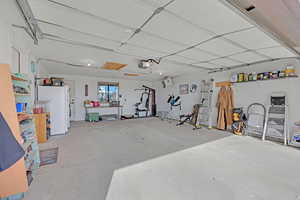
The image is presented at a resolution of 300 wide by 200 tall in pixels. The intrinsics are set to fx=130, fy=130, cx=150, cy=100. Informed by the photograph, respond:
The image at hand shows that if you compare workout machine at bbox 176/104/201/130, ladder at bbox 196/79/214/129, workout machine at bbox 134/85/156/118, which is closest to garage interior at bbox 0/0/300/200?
ladder at bbox 196/79/214/129

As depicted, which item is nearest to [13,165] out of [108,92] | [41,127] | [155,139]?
[41,127]

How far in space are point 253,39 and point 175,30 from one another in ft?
5.10

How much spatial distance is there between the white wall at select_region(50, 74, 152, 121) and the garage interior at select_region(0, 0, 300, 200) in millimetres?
2788

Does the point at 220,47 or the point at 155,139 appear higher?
the point at 220,47

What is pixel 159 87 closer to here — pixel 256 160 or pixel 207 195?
pixel 256 160

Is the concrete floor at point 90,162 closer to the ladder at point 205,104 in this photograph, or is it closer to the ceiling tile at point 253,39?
the ladder at point 205,104

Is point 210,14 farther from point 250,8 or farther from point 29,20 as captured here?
point 29,20

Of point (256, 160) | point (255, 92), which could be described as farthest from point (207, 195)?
point (255, 92)

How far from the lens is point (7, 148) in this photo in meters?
1.36

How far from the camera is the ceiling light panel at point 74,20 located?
1644 millimetres

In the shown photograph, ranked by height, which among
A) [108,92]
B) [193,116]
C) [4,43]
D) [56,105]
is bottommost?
[193,116]

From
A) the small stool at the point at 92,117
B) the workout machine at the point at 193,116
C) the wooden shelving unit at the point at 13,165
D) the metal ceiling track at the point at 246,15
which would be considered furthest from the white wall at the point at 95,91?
the metal ceiling track at the point at 246,15

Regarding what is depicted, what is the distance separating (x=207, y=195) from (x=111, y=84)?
23.8ft

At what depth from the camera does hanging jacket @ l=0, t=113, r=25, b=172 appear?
133cm
